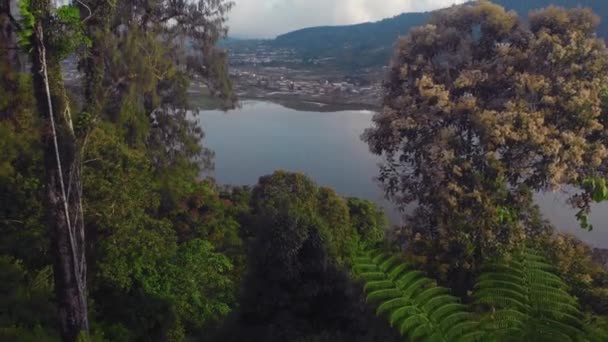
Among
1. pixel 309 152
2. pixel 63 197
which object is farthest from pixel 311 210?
pixel 309 152

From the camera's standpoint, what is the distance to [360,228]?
12.0 m

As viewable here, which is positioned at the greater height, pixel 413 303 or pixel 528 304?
pixel 528 304

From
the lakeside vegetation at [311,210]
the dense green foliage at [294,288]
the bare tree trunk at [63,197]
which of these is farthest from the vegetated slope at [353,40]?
the dense green foliage at [294,288]

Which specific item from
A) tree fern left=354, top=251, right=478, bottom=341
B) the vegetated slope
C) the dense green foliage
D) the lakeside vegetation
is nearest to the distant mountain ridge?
the vegetated slope

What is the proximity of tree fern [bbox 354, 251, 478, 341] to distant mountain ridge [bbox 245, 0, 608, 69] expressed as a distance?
4891cm

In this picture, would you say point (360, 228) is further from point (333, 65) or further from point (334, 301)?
point (333, 65)

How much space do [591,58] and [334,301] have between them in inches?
228

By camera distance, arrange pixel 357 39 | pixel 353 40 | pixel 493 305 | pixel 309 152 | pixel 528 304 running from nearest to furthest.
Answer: pixel 528 304 → pixel 493 305 → pixel 309 152 → pixel 353 40 → pixel 357 39

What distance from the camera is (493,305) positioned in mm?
2578

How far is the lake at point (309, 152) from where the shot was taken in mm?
18689

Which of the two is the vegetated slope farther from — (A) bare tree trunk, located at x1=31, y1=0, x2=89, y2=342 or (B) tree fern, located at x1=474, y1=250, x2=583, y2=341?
(B) tree fern, located at x1=474, y1=250, x2=583, y2=341

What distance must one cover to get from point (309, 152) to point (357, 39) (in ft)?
292

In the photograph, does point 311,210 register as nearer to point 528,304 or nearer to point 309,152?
point 528,304

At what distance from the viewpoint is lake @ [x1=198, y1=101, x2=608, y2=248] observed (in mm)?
18689
